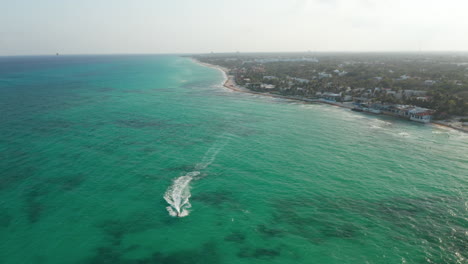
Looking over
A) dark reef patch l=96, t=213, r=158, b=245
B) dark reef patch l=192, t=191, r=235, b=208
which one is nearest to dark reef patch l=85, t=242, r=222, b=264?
dark reef patch l=96, t=213, r=158, b=245

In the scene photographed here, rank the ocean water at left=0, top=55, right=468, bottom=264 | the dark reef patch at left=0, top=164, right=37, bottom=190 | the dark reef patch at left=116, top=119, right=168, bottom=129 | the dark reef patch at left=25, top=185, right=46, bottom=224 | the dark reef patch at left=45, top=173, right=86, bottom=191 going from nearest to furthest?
the ocean water at left=0, top=55, right=468, bottom=264 < the dark reef patch at left=25, top=185, right=46, bottom=224 < the dark reef patch at left=45, top=173, right=86, bottom=191 < the dark reef patch at left=0, top=164, right=37, bottom=190 < the dark reef patch at left=116, top=119, right=168, bottom=129

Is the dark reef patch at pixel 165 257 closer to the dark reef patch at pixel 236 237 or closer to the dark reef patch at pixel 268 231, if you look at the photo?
the dark reef patch at pixel 236 237

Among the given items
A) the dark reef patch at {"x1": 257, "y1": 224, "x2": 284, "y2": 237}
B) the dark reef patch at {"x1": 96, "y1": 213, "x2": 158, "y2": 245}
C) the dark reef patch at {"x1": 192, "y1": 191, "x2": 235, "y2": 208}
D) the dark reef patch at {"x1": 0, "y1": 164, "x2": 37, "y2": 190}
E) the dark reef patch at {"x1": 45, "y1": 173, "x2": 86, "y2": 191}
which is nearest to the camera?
A: the dark reef patch at {"x1": 96, "y1": 213, "x2": 158, "y2": 245}

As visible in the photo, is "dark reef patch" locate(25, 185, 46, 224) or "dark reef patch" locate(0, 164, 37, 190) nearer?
"dark reef patch" locate(25, 185, 46, 224)

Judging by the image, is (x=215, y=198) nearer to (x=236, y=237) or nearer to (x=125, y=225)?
(x=236, y=237)

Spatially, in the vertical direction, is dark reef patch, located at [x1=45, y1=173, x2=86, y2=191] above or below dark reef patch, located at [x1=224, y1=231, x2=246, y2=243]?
above

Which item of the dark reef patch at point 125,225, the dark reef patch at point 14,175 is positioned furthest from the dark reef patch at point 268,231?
the dark reef patch at point 14,175

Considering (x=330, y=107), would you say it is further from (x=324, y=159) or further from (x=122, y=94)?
(x=122, y=94)

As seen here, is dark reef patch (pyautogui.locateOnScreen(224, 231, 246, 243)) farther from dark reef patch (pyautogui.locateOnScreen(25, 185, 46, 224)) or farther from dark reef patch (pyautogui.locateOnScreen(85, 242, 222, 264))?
dark reef patch (pyautogui.locateOnScreen(25, 185, 46, 224))
